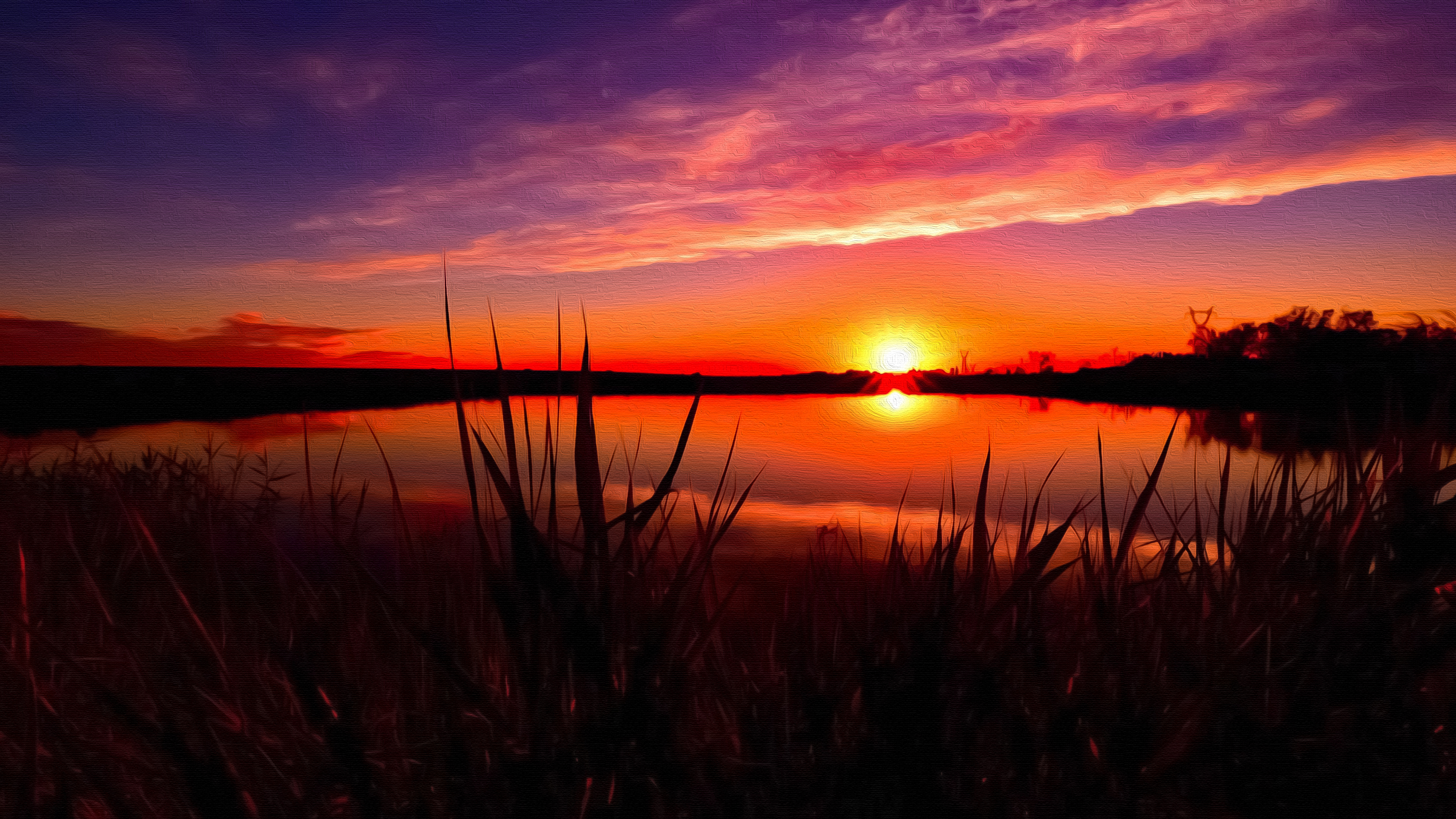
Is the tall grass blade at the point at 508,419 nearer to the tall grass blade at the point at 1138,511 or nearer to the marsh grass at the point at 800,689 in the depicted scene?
the marsh grass at the point at 800,689

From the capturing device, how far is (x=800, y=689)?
149 cm

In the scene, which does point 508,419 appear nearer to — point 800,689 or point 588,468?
point 588,468

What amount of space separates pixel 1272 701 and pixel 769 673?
94 centimetres

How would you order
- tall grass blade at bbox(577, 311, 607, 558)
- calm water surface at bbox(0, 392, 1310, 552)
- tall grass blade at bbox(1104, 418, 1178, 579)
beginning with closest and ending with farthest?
tall grass blade at bbox(577, 311, 607, 558) < tall grass blade at bbox(1104, 418, 1178, 579) < calm water surface at bbox(0, 392, 1310, 552)

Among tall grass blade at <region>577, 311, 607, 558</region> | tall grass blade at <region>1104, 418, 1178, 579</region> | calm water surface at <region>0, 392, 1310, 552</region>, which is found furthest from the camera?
calm water surface at <region>0, 392, 1310, 552</region>

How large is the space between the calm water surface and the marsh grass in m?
0.28

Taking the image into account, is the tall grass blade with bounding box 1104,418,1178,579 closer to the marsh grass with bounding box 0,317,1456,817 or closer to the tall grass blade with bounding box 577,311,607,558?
the marsh grass with bounding box 0,317,1456,817

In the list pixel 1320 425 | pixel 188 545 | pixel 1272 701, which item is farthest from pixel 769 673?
pixel 1320 425

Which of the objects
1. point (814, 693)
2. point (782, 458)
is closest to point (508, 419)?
point (814, 693)

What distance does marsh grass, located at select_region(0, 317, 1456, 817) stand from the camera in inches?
43.4

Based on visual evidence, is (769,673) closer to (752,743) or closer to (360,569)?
(752,743)

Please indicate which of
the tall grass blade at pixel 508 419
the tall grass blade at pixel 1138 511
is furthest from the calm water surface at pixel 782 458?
the tall grass blade at pixel 1138 511

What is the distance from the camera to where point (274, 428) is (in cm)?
1708

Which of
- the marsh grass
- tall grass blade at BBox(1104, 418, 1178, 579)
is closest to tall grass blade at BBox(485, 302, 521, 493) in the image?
the marsh grass
